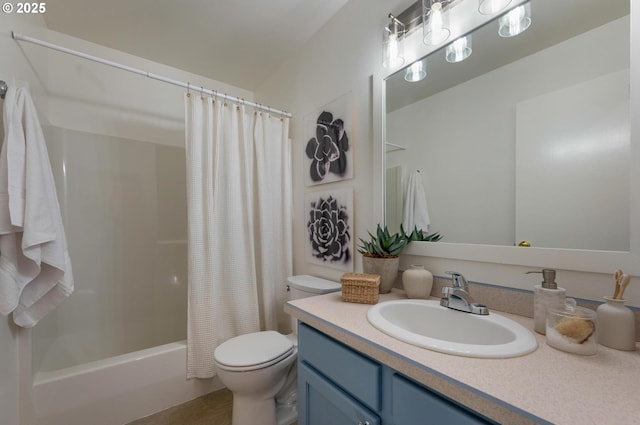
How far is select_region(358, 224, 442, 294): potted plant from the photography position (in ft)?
3.92

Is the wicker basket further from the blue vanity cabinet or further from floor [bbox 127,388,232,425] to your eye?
floor [bbox 127,388,232,425]

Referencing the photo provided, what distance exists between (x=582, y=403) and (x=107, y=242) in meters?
2.63

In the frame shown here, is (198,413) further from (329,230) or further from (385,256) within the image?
(385,256)

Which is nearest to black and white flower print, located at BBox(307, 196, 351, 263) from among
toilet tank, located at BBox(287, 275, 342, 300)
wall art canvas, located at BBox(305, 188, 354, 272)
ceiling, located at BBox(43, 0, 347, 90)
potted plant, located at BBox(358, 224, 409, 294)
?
wall art canvas, located at BBox(305, 188, 354, 272)

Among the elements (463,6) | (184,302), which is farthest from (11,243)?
(463,6)

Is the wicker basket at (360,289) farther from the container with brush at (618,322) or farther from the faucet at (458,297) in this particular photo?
the container with brush at (618,322)

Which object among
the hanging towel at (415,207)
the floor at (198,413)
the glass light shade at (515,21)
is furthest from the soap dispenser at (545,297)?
the floor at (198,413)

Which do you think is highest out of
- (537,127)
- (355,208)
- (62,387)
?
(537,127)

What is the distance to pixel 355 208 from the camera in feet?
5.03

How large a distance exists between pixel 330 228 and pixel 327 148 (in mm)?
523

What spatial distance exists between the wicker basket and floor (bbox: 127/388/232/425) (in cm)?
112

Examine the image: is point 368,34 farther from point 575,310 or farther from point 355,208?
point 575,310

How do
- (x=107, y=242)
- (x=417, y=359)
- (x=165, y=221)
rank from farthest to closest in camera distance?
(x=165, y=221)
(x=107, y=242)
(x=417, y=359)

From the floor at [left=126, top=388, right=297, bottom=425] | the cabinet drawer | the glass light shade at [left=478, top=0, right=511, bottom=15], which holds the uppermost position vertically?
the glass light shade at [left=478, top=0, right=511, bottom=15]
